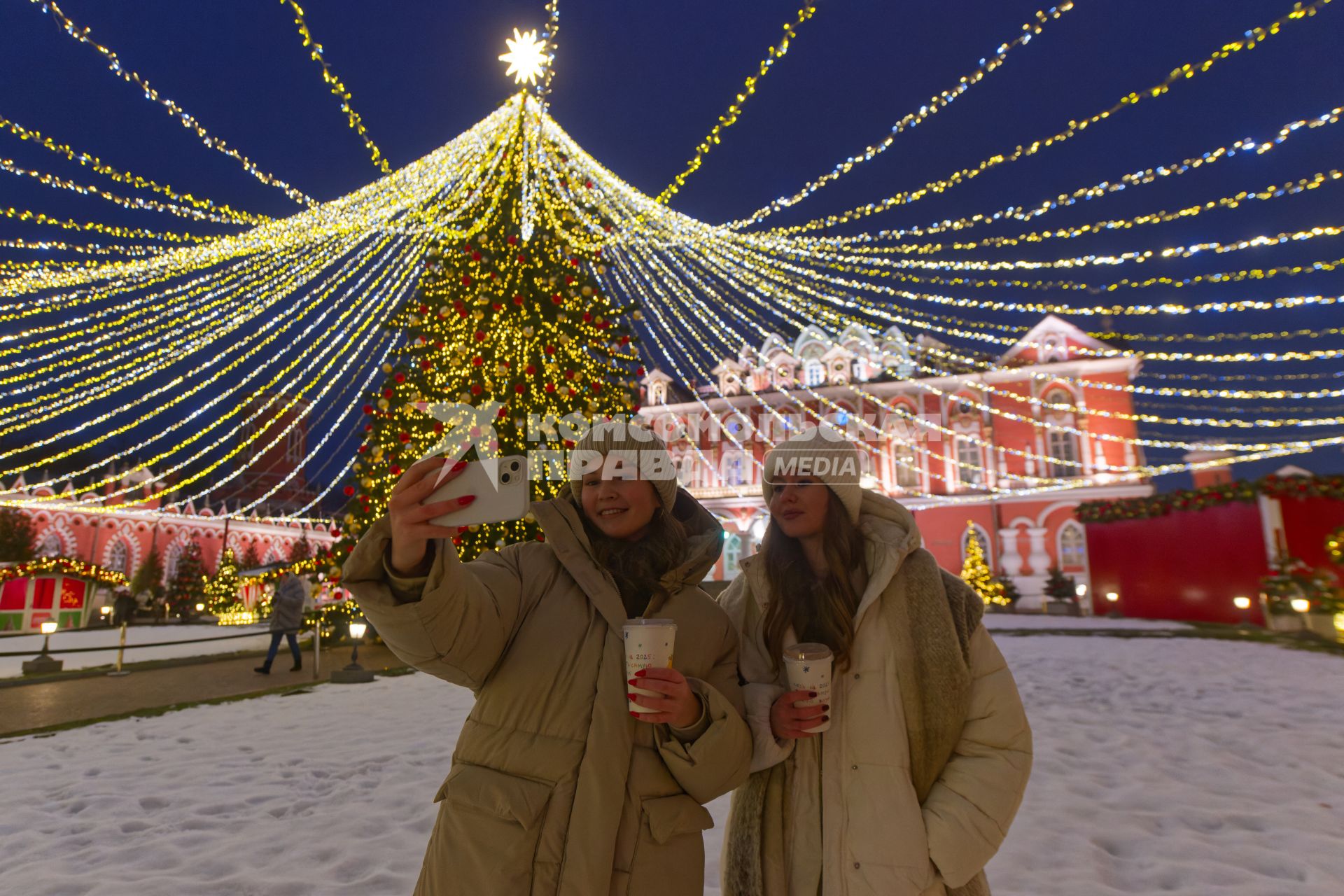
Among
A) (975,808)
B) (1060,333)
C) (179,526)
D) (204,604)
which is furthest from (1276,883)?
(179,526)

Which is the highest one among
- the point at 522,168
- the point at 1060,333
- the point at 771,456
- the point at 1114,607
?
the point at 1060,333

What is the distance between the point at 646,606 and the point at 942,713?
814 mm

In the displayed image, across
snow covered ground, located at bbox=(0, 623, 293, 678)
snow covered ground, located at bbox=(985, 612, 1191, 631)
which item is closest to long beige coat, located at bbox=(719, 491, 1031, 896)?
snow covered ground, located at bbox=(0, 623, 293, 678)

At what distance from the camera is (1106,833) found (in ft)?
11.1

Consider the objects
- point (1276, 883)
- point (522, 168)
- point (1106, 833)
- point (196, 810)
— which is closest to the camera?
point (1276, 883)

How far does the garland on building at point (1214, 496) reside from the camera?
12961 mm

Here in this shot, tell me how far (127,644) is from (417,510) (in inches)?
525

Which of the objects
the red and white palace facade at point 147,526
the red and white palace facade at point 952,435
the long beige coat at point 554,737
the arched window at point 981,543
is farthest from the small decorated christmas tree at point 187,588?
the arched window at point 981,543

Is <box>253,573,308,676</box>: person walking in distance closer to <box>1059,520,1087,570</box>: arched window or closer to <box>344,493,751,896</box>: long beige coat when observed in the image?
<box>344,493,751,896</box>: long beige coat

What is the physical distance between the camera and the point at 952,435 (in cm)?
2577

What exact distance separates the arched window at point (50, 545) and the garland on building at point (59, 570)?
951cm

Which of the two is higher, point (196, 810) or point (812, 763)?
point (812, 763)

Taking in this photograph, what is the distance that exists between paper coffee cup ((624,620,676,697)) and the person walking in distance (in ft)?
32.0

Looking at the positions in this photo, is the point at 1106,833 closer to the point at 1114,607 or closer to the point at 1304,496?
the point at 1304,496
